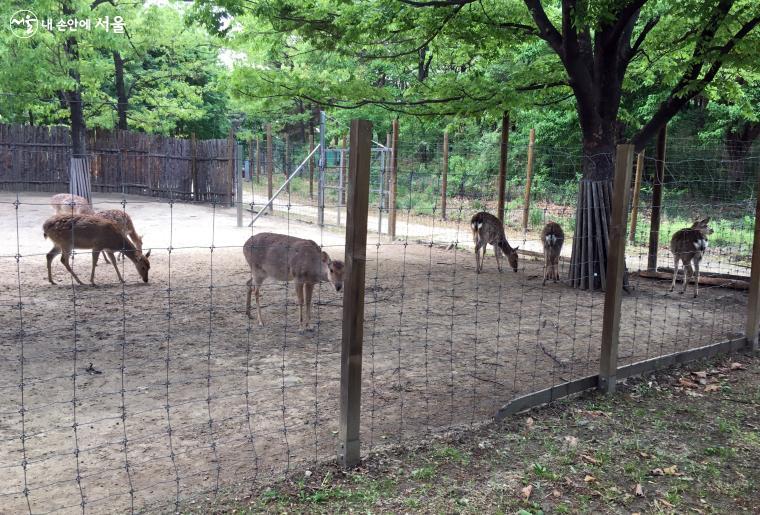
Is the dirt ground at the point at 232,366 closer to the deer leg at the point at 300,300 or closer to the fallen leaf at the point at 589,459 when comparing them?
the deer leg at the point at 300,300

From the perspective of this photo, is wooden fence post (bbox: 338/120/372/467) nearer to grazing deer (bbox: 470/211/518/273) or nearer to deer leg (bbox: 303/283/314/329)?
deer leg (bbox: 303/283/314/329)

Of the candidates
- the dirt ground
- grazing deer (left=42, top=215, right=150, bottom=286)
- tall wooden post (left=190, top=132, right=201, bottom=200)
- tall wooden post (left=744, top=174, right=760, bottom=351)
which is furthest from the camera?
tall wooden post (left=190, top=132, right=201, bottom=200)

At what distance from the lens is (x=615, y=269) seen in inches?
233

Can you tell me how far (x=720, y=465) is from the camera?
4.67m

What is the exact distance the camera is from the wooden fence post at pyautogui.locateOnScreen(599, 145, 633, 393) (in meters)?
5.84

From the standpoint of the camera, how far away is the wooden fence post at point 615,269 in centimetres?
584

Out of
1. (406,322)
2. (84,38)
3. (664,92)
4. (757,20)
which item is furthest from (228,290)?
(664,92)

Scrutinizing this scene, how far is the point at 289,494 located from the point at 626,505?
1972 millimetres

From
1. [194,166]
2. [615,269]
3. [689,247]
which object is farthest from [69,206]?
[194,166]

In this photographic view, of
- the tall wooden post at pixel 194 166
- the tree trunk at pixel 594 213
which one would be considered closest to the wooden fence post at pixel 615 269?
the tree trunk at pixel 594 213

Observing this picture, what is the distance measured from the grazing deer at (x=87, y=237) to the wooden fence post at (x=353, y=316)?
671 cm

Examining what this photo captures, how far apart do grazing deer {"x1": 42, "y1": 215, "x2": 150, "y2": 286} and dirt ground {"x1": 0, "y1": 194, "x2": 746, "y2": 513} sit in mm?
383

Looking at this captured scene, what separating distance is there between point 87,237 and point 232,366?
4768mm

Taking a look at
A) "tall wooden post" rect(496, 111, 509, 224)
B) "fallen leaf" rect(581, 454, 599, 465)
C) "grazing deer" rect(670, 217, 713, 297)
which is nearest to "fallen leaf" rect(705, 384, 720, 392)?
"fallen leaf" rect(581, 454, 599, 465)
